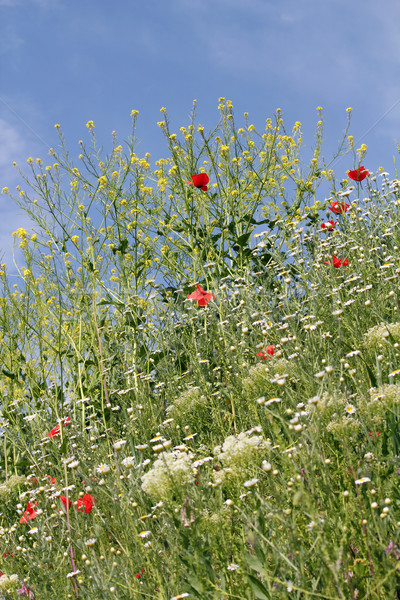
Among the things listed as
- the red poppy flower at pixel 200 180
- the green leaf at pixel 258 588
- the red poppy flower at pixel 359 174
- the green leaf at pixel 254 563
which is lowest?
the green leaf at pixel 258 588

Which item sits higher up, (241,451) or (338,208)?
(338,208)

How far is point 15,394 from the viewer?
4.93m

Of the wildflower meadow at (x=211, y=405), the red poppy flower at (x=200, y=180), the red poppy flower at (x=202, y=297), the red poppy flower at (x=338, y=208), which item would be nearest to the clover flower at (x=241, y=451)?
the wildflower meadow at (x=211, y=405)


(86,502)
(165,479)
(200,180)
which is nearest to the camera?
(165,479)

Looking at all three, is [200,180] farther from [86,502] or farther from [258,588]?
[258,588]

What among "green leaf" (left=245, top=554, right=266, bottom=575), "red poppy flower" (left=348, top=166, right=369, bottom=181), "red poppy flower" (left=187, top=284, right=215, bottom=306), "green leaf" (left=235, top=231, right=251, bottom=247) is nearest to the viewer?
"green leaf" (left=245, top=554, right=266, bottom=575)

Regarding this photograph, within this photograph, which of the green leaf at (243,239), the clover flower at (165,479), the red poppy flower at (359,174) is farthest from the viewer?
the red poppy flower at (359,174)

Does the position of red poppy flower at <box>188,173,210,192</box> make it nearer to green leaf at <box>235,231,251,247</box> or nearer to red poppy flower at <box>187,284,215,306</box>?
green leaf at <box>235,231,251,247</box>

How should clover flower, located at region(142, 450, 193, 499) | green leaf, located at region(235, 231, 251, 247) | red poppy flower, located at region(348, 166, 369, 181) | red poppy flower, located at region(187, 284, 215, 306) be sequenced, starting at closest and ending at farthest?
1. clover flower, located at region(142, 450, 193, 499)
2. red poppy flower, located at region(187, 284, 215, 306)
3. green leaf, located at region(235, 231, 251, 247)
4. red poppy flower, located at region(348, 166, 369, 181)

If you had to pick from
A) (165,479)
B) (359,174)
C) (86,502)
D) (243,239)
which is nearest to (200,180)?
(243,239)

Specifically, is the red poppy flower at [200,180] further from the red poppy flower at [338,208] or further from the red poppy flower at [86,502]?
the red poppy flower at [86,502]

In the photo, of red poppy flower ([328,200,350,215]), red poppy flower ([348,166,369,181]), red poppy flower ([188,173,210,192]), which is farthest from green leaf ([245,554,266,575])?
red poppy flower ([348,166,369,181])

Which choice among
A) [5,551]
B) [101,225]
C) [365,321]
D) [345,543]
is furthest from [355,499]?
[101,225]

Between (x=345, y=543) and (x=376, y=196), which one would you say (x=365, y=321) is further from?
(x=376, y=196)
